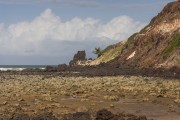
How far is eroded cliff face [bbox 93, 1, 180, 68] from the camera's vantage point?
7450cm

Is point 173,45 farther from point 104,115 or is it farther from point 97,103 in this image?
point 104,115

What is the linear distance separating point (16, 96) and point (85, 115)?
12.9m

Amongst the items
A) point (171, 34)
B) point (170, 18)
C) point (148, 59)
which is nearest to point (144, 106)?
point (148, 59)

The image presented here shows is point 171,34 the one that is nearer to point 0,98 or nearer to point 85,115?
point 0,98

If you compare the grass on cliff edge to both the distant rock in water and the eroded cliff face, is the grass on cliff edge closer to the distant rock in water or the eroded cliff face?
the eroded cliff face

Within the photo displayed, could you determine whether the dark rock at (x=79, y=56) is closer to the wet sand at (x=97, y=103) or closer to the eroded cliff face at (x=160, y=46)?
the eroded cliff face at (x=160, y=46)

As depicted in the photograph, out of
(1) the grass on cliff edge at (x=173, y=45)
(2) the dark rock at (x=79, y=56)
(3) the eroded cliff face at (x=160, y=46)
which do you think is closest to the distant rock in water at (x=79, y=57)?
(2) the dark rock at (x=79, y=56)

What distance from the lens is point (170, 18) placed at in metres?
93.6

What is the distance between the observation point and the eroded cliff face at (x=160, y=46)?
244 feet

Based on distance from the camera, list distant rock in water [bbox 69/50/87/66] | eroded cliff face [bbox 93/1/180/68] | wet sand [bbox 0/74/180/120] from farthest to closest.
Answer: distant rock in water [bbox 69/50/87/66]
eroded cliff face [bbox 93/1/180/68]
wet sand [bbox 0/74/180/120]

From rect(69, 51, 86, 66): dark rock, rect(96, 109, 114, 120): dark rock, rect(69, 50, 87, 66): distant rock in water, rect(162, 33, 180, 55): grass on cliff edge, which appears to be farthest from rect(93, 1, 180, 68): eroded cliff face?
rect(96, 109, 114, 120): dark rock

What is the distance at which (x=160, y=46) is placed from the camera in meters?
82.9

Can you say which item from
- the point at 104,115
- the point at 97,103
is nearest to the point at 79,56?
the point at 97,103

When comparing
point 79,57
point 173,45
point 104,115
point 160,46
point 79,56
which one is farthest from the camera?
point 79,56
